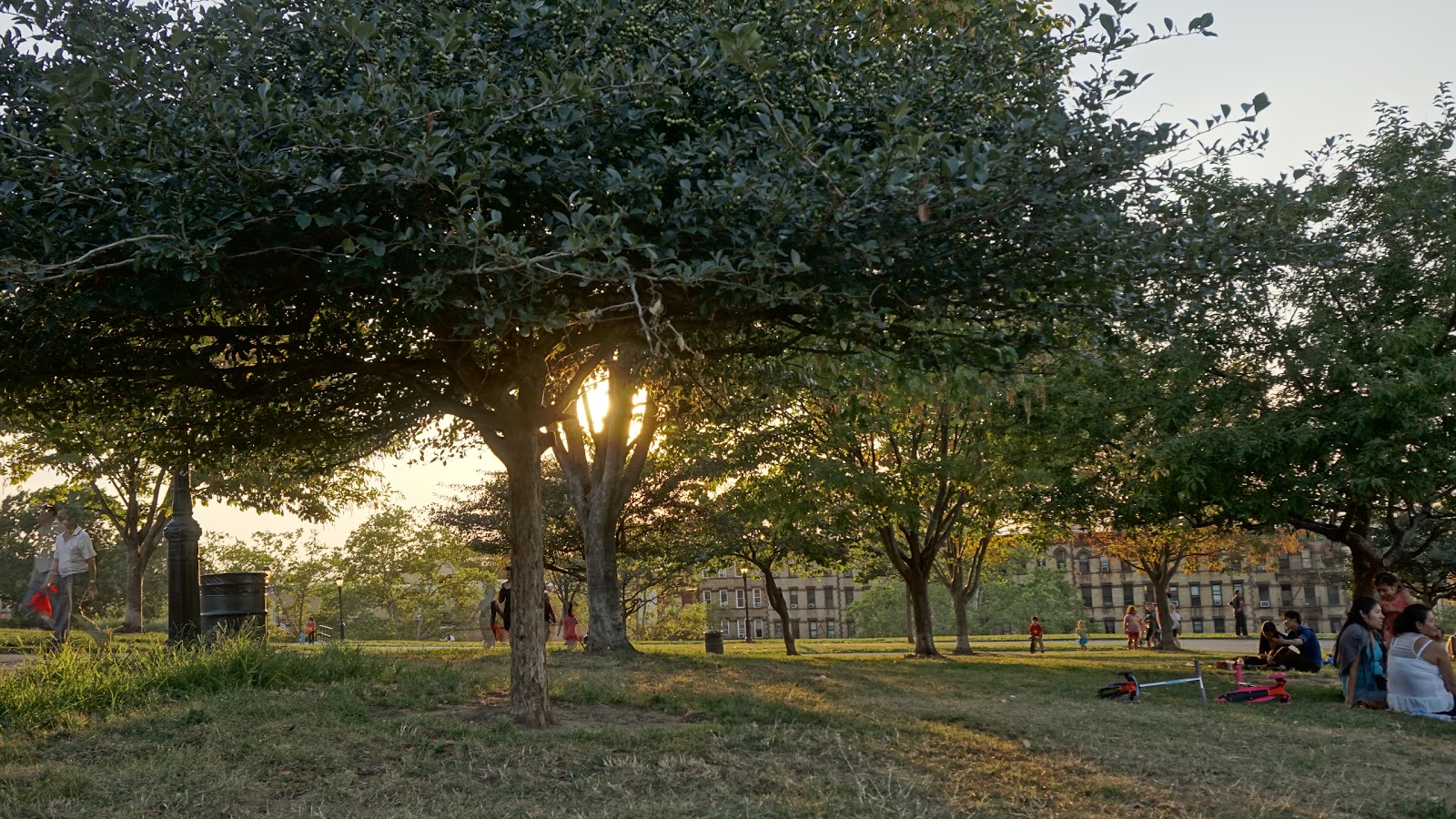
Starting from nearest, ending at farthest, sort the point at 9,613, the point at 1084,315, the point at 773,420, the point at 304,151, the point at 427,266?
the point at 304,151 → the point at 427,266 → the point at 1084,315 → the point at 773,420 → the point at 9,613

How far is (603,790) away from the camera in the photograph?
21.5 ft

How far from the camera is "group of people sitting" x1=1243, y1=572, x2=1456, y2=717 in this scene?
10820 mm

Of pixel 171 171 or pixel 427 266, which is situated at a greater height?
pixel 171 171

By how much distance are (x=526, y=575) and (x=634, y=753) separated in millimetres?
1888

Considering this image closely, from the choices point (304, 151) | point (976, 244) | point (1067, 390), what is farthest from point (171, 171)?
point (1067, 390)

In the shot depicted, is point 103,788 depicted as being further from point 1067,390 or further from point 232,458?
point 1067,390

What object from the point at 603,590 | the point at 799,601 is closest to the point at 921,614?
the point at 603,590

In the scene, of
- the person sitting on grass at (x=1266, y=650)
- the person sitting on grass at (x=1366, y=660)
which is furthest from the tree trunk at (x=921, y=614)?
the person sitting on grass at (x=1366, y=660)

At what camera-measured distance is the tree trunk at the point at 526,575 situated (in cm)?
852

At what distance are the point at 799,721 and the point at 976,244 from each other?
428 centimetres

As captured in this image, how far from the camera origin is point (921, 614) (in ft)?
83.0

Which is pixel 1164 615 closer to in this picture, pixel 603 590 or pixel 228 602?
pixel 603 590

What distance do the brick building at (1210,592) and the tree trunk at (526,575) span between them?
277 ft

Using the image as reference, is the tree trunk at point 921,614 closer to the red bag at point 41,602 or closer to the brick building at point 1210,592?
the red bag at point 41,602
